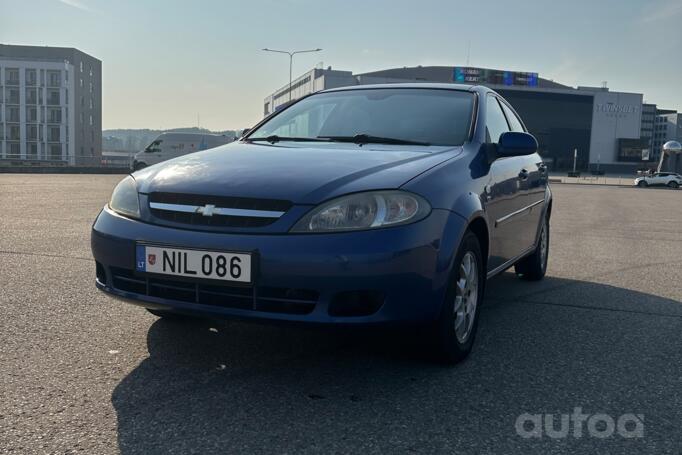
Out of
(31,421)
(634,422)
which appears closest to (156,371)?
(31,421)

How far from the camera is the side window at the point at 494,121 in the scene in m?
4.21

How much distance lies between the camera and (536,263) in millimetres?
5660

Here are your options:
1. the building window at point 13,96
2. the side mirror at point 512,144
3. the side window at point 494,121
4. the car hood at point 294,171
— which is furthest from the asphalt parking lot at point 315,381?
the building window at point 13,96

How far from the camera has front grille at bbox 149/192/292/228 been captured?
2.83 metres

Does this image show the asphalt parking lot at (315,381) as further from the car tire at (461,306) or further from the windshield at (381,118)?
the windshield at (381,118)

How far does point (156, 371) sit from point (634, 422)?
82.7 inches

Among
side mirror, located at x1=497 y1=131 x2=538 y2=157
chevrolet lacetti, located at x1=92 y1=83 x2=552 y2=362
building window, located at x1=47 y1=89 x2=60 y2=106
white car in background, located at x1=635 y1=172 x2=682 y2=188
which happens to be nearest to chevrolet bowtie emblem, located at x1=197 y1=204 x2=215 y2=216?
chevrolet lacetti, located at x1=92 y1=83 x2=552 y2=362

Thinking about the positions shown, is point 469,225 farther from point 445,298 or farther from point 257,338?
point 257,338

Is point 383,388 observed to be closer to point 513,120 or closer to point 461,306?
point 461,306

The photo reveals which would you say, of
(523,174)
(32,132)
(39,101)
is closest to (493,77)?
(39,101)

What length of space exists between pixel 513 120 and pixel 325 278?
3185 millimetres

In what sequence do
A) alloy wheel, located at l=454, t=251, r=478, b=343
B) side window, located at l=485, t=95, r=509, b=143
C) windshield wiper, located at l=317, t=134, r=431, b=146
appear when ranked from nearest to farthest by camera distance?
1. alloy wheel, located at l=454, t=251, r=478, b=343
2. windshield wiper, located at l=317, t=134, r=431, b=146
3. side window, located at l=485, t=95, r=509, b=143

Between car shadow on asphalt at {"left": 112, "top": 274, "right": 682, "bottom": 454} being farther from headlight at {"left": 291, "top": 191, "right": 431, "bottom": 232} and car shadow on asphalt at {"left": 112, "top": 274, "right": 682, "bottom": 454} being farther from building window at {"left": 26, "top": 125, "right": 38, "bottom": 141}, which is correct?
building window at {"left": 26, "top": 125, "right": 38, "bottom": 141}

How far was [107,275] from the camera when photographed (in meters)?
3.16
